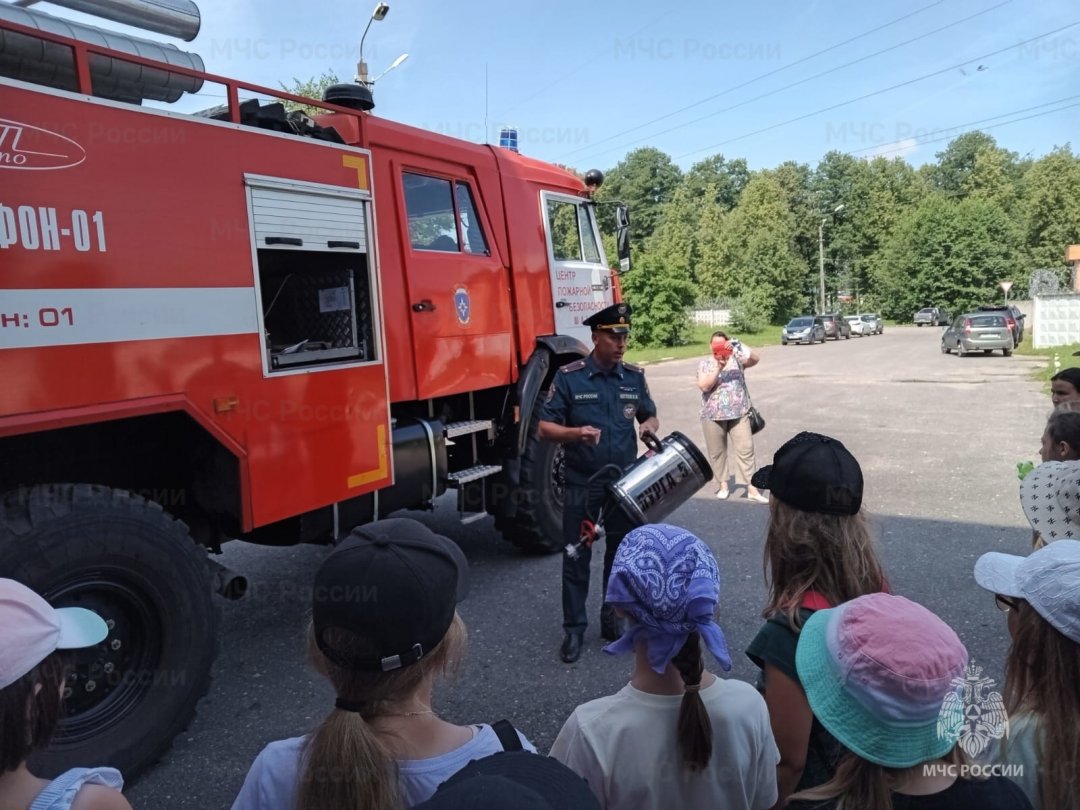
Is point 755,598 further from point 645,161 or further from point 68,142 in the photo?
point 645,161

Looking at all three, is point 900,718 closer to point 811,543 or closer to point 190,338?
point 811,543

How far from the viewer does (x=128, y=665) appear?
3100 millimetres

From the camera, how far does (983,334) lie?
24328 mm

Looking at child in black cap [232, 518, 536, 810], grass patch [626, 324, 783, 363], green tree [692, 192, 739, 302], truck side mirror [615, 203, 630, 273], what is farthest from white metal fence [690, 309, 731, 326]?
child in black cap [232, 518, 536, 810]

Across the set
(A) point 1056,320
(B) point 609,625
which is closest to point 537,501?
(B) point 609,625

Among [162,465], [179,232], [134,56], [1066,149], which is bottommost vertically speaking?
[162,465]

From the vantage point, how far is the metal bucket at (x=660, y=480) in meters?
3.82

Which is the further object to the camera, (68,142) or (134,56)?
(134,56)

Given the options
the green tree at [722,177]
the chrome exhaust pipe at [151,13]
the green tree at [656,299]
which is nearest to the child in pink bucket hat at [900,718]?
the chrome exhaust pipe at [151,13]

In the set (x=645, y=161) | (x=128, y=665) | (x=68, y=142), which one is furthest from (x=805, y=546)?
(x=645, y=161)

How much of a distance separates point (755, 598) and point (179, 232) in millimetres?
3853

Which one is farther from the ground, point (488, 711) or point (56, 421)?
point (56, 421)

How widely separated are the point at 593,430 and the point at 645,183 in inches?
3473

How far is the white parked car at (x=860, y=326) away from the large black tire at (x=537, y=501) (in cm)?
4497
